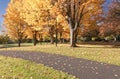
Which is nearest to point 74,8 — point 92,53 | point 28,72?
point 92,53

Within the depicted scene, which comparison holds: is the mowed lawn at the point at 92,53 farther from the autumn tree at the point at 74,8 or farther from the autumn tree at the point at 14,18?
the autumn tree at the point at 14,18

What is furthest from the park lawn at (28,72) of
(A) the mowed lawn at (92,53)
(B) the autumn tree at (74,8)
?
(B) the autumn tree at (74,8)

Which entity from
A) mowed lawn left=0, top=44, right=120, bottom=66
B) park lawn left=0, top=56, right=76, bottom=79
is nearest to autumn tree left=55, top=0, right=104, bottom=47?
mowed lawn left=0, top=44, right=120, bottom=66

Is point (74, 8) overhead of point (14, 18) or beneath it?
overhead

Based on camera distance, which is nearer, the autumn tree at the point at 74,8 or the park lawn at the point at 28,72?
the park lawn at the point at 28,72

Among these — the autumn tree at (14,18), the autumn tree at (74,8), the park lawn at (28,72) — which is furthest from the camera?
the autumn tree at (14,18)

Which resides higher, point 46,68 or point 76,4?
point 76,4

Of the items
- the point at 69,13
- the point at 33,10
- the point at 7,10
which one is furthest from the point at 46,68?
the point at 7,10

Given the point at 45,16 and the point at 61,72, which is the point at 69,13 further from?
the point at 61,72

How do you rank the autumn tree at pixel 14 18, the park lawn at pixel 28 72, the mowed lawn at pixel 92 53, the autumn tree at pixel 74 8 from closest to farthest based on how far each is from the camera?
the park lawn at pixel 28 72 → the mowed lawn at pixel 92 53 → the autumn tree at pixel 74 8 → the autumn tree at pixel 14 18

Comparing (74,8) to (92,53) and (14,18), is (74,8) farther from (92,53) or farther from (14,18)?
(14,18)

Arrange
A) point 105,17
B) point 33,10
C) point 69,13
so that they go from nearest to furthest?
point 69,13, point 33,10, point 105,17

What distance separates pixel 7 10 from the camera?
4194cm

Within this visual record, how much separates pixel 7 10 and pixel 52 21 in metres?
10.2
